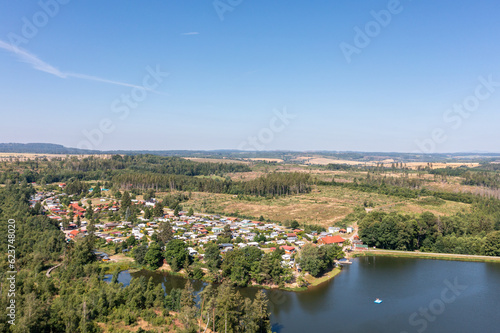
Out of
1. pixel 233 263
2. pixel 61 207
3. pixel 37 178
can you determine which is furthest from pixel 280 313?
pixel 37 178

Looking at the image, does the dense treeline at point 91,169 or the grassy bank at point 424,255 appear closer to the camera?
the grassy bank at point 424,255

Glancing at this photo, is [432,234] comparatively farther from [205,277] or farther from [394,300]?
[205,277]

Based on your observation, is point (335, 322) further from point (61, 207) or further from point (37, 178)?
point (37, 178)

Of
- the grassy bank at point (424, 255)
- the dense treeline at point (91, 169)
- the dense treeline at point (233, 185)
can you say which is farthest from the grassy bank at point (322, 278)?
the dense treeline at point (91, 169)

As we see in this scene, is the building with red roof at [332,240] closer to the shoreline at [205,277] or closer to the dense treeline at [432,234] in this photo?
the dense treeline at [432,234]

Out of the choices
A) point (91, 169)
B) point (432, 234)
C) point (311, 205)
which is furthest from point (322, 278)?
point (91, 169)

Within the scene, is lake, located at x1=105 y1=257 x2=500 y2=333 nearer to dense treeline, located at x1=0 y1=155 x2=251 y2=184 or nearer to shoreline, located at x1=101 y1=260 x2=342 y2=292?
shoreline, located at x1=101 y1=260 x2=342 y2=292

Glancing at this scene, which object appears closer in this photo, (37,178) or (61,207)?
(61,207)
